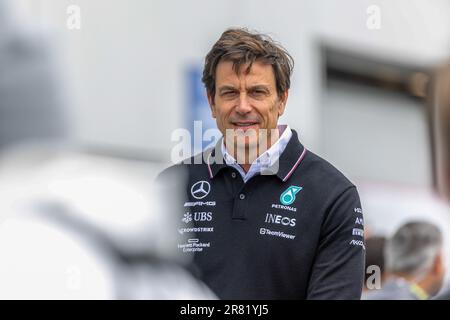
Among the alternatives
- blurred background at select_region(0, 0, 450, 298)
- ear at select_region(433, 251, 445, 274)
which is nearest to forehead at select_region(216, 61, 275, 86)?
blurred background at select_region(0, 0, 450, 298)

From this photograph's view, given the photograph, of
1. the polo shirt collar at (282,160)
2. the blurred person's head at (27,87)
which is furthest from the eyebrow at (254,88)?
the blurred person's head at (27,87)

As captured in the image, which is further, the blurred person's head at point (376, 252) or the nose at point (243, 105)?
the blurred person's head at point (376, 252)

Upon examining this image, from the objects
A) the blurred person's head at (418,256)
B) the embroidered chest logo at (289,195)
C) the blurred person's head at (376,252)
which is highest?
the embroidered chest logo at (289,195)

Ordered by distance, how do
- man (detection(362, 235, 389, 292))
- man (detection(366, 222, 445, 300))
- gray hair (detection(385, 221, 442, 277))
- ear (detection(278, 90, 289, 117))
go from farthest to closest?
1. gray hair (detection(385, 221, 442, 277))
2. man (detection(366, 222, 445, 300))
3. man (detection(362, 235, 389, 292))
4. ear (detection(278, 90, 289, 117))

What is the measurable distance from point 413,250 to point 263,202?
5.26 ft

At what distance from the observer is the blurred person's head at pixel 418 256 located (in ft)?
9.40

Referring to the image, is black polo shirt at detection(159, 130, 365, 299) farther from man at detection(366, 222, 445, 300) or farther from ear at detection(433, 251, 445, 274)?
ear at detection(433, 251, 445, 274)

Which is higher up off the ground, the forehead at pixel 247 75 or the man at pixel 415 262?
the forehead at pixel 247 75

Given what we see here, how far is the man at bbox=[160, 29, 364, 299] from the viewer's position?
1.63 metres

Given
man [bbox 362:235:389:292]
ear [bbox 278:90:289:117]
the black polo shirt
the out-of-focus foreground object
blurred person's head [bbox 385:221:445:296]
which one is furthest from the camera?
blurred person's head [bbox 385:221:445:296]

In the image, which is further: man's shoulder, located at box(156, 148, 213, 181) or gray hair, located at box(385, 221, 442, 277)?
gray hair, located at box(385, 221, 442, 277)

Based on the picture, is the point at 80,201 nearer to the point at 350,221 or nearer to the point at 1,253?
the point at 1,253

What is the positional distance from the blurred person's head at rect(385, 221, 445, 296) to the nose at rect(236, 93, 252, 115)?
3.94 ft

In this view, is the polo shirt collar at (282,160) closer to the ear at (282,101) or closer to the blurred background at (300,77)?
the ear at (282,101)
